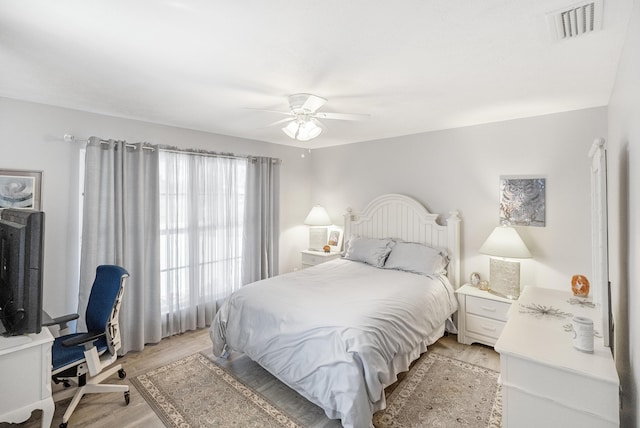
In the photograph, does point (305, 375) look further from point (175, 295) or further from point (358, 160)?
point (358, 160)

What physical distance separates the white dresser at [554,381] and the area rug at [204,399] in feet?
4.58

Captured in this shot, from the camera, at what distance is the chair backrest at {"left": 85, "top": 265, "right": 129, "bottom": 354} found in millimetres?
2309

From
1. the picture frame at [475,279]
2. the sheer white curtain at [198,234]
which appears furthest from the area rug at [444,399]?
the sheer white curtain at [198,234]

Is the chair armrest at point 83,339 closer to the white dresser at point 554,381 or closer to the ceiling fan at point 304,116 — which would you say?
the ceiling fan at point 304,116

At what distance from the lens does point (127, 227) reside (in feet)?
10.3

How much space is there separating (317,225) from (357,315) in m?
2.50

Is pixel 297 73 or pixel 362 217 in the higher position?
pixel 297 73

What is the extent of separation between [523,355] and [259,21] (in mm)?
2084

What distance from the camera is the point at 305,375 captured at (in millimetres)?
2156

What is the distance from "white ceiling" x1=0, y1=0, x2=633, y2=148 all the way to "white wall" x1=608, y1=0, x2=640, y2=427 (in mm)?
272

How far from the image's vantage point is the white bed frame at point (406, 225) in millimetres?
3545

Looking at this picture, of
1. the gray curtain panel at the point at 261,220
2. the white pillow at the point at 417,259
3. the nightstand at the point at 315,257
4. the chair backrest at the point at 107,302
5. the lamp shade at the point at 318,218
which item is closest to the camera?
the chair backrest at the point at 107,302

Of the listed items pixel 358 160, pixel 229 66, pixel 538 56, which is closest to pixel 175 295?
pixel 229 66

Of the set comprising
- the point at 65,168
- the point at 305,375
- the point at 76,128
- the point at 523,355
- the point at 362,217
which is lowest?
the point at 305,375
